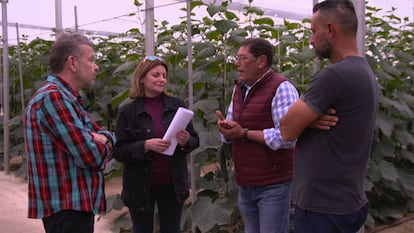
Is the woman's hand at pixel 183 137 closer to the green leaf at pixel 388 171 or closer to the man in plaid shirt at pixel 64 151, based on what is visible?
the man in plaid shirt at pixel 64 151

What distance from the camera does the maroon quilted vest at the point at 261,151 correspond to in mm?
2449

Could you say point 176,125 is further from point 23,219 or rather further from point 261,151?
point 23,219

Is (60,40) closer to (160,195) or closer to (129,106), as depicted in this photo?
(129,106)

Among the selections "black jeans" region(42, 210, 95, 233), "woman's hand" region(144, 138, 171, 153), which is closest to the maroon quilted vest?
"woman's hand" region(144, 138, 171, 153)

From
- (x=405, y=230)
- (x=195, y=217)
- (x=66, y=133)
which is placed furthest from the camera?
(x=405, y=230)

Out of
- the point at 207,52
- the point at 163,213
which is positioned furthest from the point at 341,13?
the point at 207,52

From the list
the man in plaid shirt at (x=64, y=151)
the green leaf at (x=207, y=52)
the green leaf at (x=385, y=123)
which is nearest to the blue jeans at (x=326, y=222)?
the man in plaid shirt at (x=64, y=151)

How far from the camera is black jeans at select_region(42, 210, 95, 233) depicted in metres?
1.95

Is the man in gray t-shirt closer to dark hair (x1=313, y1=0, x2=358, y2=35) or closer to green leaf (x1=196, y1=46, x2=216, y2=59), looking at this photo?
dark hair (x1=313, y1=0, x2=358, y2=35)

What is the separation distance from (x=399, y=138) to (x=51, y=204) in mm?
3488

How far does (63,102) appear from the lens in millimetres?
1909

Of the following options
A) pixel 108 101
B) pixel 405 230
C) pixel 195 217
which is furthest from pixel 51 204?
pixel 108 101

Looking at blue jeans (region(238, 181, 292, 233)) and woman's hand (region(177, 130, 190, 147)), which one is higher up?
woman's hand (region(177, 130, 190, 147))

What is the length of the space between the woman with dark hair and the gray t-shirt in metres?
1.01
